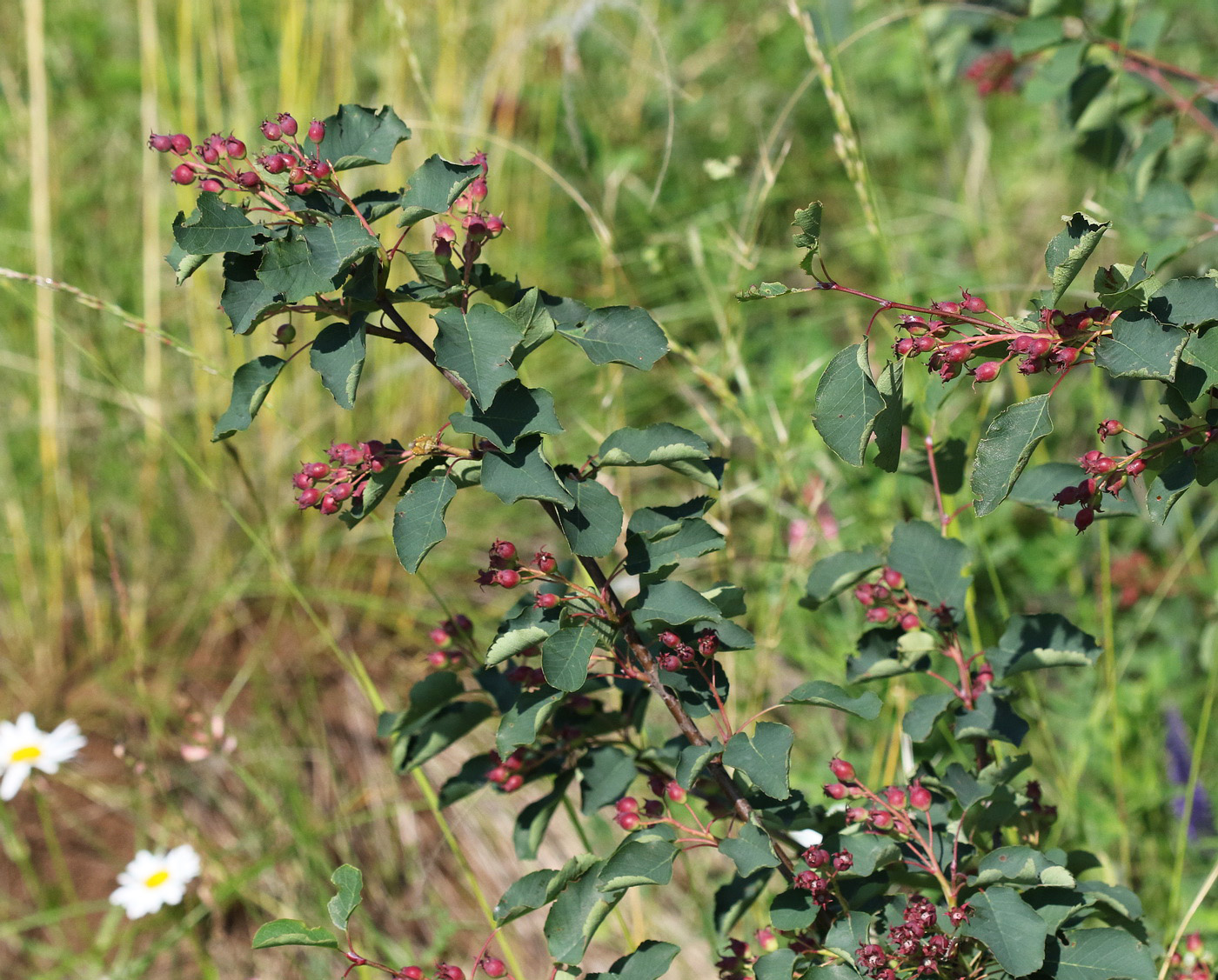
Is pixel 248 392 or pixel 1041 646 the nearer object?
pixel 248 392

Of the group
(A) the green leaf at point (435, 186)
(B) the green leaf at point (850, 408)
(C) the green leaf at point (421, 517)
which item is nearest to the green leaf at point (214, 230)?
(A) the green leaf at point (435, 186)

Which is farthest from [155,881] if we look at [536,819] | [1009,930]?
[1009,930]

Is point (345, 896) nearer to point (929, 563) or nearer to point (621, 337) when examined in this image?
point (621, 337)

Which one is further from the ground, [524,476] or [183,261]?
[183,261]

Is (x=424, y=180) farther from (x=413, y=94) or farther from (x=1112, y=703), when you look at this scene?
(x=413, y=94)

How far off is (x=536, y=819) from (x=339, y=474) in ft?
1.42

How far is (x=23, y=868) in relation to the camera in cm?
181

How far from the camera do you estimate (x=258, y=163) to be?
0.83 meters

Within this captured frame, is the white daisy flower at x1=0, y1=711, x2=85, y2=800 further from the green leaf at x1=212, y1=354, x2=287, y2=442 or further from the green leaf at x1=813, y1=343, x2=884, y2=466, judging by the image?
the green leaf at x1=813, y1=343, x2=884, y2=466

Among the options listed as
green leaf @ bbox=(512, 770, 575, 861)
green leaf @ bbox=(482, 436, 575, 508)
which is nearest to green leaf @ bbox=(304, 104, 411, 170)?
green leaf @ bbox=(482, 436, 575, 508)

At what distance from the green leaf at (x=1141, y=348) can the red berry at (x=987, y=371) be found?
70mm

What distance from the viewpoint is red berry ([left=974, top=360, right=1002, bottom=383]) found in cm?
77

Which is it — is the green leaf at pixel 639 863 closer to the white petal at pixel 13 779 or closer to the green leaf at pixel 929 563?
the green leaf at pixel 929 563

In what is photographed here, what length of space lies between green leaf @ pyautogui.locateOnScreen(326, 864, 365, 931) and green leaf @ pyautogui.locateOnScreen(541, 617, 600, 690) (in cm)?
22
